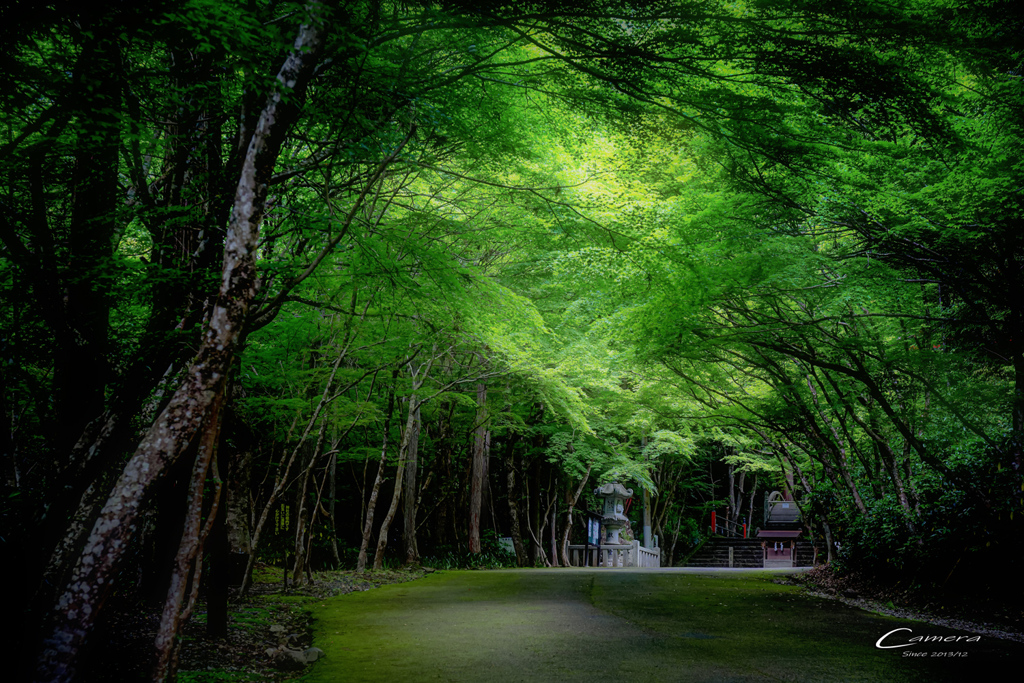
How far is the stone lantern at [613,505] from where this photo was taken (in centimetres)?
2370

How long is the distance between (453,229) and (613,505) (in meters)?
17.1

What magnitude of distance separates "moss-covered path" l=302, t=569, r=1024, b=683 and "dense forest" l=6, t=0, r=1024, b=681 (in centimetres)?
161

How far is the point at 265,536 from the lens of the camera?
46.1 feet

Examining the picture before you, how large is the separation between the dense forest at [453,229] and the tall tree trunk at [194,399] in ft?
0.06

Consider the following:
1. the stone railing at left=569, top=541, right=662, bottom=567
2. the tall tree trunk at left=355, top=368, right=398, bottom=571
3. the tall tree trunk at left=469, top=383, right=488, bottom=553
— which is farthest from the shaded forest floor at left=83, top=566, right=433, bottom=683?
the stone railing at left=569, top=541, right=662, bottom=567

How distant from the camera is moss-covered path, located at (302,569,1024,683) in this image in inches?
205

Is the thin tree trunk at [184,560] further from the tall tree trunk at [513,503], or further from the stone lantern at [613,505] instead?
the stone lantern at [613,505]

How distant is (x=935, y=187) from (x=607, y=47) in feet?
12.7

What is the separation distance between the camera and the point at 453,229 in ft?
33.7

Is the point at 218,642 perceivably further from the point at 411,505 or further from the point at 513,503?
the point at 513,503

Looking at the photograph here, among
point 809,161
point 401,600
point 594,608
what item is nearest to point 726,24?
point 809,161

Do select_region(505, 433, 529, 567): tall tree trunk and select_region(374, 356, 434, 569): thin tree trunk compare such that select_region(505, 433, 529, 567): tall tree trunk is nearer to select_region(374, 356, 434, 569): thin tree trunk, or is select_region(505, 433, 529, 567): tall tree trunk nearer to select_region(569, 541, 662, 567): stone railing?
select_region(569, 541, 662, 567): stone railing

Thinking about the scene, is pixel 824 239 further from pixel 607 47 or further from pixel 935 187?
pixel 607 47

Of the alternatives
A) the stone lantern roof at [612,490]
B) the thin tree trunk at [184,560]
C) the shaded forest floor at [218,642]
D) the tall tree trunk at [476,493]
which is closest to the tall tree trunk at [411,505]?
the tall tree trunk at [476,493]
